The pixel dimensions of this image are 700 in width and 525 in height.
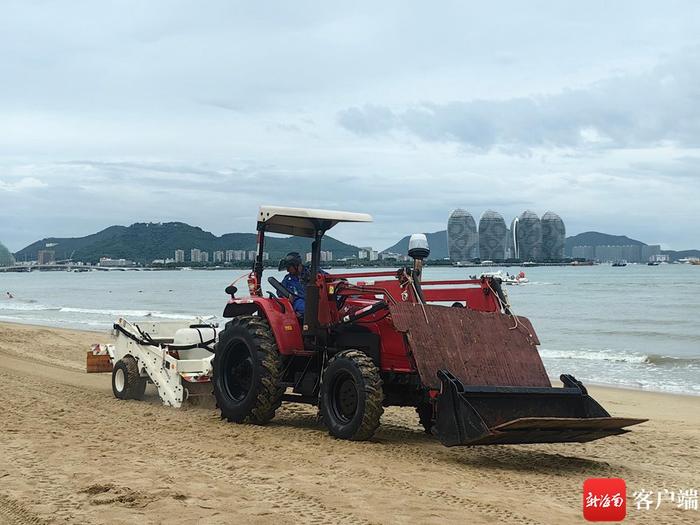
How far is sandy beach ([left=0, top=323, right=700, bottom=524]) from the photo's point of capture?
214 inches

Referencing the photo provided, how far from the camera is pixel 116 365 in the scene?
10.9 meters

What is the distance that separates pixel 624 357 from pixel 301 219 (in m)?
14.6

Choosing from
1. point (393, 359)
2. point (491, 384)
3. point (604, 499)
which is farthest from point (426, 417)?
point (604, 499)

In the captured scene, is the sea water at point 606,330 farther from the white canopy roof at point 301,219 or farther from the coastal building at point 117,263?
the coastal building at point 117,263

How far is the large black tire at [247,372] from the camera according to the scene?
8664mm

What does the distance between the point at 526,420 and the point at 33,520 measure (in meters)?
3.52

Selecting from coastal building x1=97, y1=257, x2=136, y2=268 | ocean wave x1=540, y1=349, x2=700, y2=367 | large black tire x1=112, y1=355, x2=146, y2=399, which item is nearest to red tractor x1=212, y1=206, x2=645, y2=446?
large black tire x1=112, y1=355, x2=146, y2=399

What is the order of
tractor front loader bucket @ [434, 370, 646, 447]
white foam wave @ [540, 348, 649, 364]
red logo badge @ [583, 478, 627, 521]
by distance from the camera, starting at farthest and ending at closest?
1. white foam wave @ [540, 348, 649, 364]
2. tractor front loader bucket @ [434, 370, 646, 447]
3. red logo badge @ [583, 478, 627, 521]

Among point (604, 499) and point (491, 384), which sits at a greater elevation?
point (491, 384)

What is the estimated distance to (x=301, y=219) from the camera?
9180 millimetres

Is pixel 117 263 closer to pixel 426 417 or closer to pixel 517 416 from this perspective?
pixel 426 417

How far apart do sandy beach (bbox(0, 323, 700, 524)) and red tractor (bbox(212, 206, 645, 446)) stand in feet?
1.12

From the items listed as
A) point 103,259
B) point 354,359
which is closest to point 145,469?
point 354,359

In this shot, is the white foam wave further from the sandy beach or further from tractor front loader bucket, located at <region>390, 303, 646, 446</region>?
tractor front loader bucket, located at <region>390, 303, 646, 446</region>
